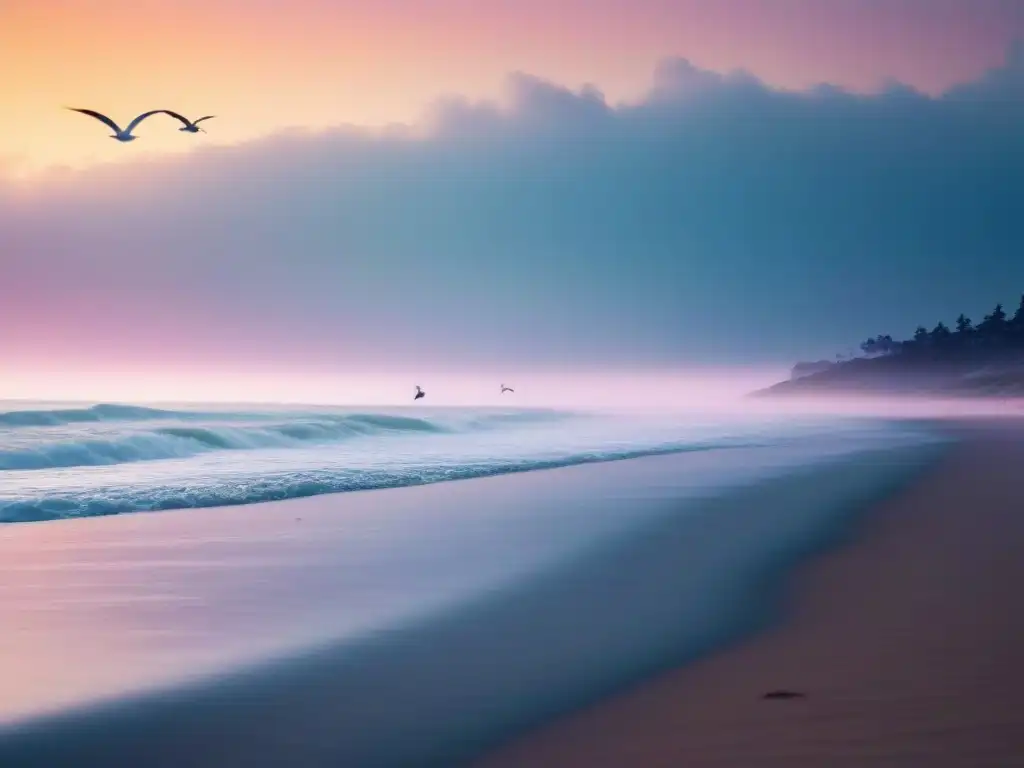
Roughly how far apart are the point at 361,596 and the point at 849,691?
167 inches

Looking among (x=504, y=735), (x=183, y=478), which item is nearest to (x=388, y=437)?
(x=183, y=478)

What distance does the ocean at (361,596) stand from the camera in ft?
17.6

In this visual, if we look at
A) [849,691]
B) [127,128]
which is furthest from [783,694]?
[127,128]

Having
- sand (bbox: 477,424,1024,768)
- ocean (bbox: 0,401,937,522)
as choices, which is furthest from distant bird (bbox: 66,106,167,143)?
sand (bbox: 477,424,1024,768)

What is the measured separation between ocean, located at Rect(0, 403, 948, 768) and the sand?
31 centimetres

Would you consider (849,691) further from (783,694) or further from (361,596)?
(361,596)

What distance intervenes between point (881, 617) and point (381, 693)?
356 cm

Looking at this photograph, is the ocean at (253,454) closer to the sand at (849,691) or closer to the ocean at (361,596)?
the ocean at (361,596)

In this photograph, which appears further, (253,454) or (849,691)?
(253,454)

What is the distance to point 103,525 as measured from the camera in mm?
12711

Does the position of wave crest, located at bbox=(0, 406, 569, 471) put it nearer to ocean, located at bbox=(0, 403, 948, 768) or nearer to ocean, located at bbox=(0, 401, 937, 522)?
ocean, located at bbox=(0, 401, 937, 522)

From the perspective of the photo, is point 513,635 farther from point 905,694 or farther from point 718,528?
point 718,528

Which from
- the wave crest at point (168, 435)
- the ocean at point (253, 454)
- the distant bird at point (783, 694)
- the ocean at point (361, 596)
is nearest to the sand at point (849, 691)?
the distant bird at point (783, 694)

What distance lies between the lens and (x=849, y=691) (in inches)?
218
